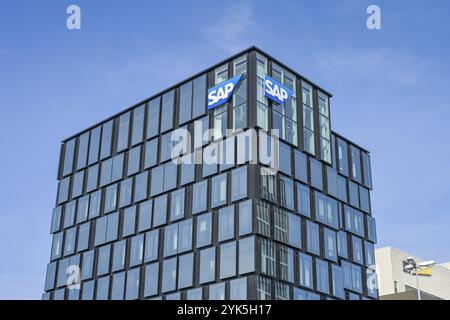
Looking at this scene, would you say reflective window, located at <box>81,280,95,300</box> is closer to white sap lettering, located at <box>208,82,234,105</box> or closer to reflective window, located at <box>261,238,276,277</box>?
reflective window, located at <box>261,238,276,277</box>

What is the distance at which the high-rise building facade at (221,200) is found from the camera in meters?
52.7

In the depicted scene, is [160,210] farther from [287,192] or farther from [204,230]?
[287,192]

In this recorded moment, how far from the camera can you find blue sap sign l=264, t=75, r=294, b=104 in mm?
56797

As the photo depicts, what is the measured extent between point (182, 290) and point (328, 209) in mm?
16067

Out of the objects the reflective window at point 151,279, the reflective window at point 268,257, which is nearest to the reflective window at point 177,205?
the reflective window at point 151,279

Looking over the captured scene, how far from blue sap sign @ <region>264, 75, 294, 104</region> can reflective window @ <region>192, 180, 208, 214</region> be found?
9.55 metres

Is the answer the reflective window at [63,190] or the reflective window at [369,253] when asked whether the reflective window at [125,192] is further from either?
the reflective window at [369,253]

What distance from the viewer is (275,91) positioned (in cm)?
5775


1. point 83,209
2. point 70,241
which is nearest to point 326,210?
point 83,209

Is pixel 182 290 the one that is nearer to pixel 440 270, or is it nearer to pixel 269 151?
pixel 269 151

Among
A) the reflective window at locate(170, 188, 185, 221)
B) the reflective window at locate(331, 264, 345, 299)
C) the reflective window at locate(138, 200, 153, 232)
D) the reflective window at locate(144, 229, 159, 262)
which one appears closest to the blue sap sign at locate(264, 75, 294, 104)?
the reflective window at locate(170, 188, 185, 221)

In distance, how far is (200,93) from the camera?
199 ft

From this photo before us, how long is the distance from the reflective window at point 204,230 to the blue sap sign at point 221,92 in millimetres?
10142
